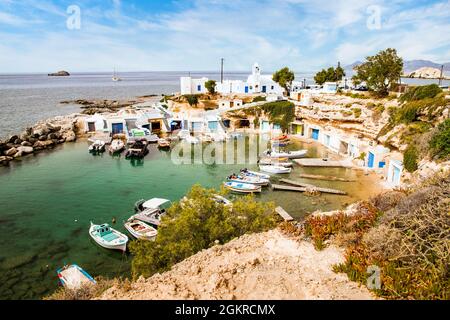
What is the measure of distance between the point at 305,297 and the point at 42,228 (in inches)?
868

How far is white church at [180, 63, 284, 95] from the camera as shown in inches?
2950

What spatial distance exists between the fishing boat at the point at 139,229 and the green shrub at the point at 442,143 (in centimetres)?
2313

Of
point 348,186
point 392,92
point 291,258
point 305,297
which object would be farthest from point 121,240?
point 392,92

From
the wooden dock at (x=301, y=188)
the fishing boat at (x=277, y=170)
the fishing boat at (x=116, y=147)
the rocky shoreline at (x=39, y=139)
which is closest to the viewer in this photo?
the wooden dock at (x=301, y=188)

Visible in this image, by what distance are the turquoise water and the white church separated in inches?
1399

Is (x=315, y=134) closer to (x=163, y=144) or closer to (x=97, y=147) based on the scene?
(x=163, y=144)

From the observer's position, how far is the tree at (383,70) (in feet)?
153

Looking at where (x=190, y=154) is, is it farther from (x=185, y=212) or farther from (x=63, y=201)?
(x=185, y=212)

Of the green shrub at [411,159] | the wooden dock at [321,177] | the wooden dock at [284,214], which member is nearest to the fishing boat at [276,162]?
the wooden dock at [321,177]

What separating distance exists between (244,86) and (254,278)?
7098 cm

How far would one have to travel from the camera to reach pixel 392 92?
48.7 m

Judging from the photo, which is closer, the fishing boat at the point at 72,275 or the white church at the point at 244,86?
the fishing boat at the point at 72,275

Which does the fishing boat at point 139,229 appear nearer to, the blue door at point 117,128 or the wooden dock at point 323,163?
the wooden dock at point 323,163
